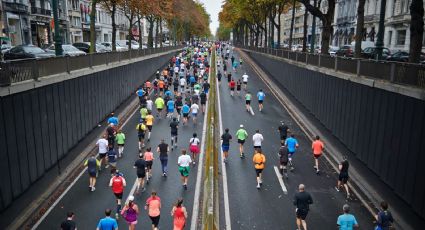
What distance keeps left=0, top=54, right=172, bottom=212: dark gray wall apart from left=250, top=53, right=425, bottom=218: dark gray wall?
13026 millimetres

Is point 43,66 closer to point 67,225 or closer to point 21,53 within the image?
point 67,225

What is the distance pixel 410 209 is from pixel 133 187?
10320 mm

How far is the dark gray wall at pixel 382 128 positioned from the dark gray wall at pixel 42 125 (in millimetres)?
13026

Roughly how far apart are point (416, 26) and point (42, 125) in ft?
54.2

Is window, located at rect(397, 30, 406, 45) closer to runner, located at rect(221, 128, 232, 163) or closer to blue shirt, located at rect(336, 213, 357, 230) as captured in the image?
runner, located at rect(221, 128, 232, 163)

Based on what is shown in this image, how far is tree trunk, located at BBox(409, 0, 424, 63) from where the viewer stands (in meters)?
16.5

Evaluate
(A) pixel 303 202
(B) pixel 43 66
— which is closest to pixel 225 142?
(A) pixel 303 202

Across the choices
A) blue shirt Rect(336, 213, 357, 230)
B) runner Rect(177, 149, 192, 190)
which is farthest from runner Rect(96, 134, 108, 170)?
blue shirt Rect(336, 213, 357, 230)

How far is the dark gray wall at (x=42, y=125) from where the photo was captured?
12.3 m

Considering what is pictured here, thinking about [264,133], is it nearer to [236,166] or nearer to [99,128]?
[236,166]

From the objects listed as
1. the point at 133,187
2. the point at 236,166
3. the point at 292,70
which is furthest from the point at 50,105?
the point at 292,70

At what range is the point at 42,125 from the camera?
15.0m

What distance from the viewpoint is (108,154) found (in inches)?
667

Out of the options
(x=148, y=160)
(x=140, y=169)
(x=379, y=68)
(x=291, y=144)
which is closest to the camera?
(x=140, y=169)
